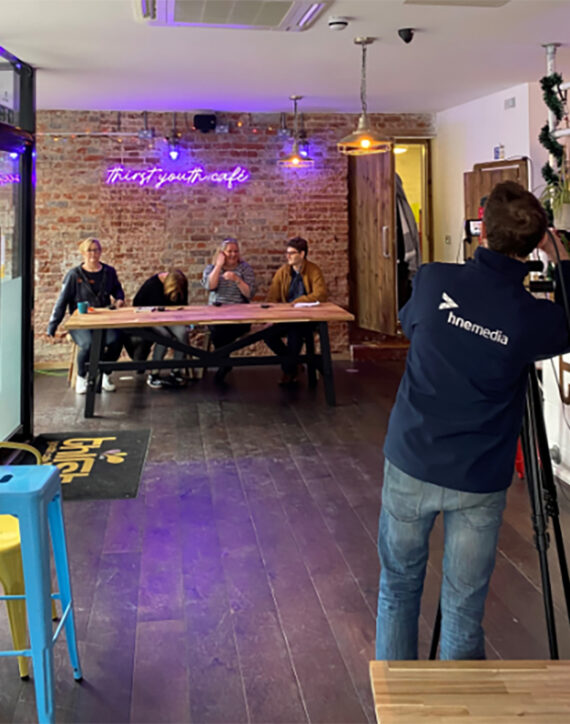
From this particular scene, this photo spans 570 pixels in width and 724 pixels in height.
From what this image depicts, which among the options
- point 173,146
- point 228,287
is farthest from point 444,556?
point 173,146

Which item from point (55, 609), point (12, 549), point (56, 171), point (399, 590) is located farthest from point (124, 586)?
point (56, 171)

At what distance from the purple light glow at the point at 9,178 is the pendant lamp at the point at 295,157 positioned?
341 centimetres

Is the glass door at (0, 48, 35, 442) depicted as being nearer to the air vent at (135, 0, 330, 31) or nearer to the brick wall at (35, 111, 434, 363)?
the air vent at (135, 0, 330, 31)

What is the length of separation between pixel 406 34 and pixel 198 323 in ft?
8.28

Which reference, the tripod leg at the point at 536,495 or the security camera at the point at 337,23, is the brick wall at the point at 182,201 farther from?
the tripod leg at the point at 536,495

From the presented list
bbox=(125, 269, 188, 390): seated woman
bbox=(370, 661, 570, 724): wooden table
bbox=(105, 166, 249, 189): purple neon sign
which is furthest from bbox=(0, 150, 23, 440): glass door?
bbox=(370, 661, 570, 724): wooden table

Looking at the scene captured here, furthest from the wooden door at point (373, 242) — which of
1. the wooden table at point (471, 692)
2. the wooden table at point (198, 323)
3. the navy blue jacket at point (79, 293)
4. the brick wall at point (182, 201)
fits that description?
the wooden table at point (471, 692)

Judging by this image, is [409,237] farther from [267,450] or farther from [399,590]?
[399,590]

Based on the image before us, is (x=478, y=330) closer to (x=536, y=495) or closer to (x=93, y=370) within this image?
(x=536, y=495)

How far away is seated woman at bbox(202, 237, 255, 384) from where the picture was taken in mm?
7297

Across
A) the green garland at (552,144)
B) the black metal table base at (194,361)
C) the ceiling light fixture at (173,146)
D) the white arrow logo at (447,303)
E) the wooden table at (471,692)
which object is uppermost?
the ceiling light fixture at (173,146)

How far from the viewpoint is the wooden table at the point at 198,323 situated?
5895 millimetres

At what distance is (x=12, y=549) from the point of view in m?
2.31

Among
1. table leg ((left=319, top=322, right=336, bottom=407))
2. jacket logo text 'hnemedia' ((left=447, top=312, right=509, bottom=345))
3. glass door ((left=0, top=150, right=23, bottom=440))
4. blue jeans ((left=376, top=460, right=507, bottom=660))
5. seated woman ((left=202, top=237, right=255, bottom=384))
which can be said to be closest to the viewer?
jacket logo text 'hnemedia' ((left=447, top=312, right=509, bottom=345))
